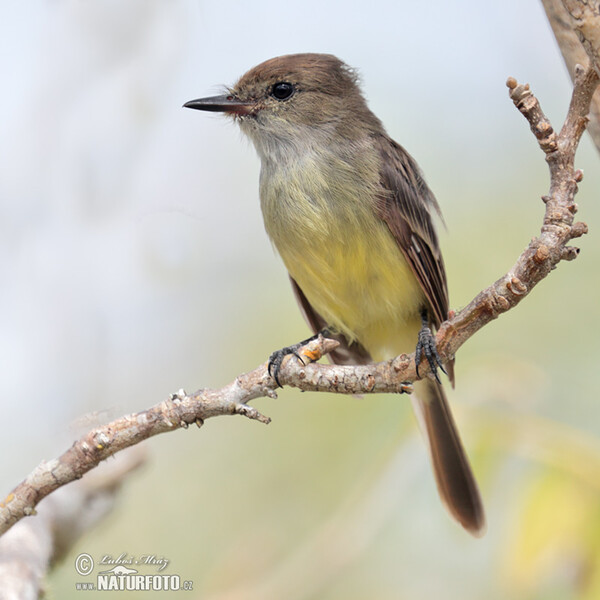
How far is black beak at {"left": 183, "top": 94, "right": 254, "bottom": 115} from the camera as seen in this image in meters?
3.19

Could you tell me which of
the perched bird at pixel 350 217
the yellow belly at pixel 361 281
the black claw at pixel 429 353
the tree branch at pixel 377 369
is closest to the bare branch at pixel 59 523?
the tree branch at pixel 377 369

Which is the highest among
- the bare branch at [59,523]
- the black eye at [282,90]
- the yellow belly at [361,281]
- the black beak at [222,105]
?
the black eye at [282,90]

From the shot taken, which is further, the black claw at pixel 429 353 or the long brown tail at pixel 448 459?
the long brown tail at pixel 448 459

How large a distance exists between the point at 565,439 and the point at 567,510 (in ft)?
0.87

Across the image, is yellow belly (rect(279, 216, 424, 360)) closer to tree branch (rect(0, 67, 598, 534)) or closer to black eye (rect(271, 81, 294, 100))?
tree branch (rect(0, 67, 598, 534))

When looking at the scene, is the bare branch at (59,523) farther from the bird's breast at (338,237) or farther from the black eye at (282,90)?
the black eye at (282,90)

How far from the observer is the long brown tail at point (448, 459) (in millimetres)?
3170

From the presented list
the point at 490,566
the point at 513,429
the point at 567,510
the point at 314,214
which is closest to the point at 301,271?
the point at 314,214

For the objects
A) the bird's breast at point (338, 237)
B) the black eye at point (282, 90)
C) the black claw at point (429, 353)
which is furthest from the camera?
the black eye at point (282, 90)

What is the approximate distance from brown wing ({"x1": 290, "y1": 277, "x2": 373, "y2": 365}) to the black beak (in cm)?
93

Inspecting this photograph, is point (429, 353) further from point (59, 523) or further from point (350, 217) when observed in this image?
point (59, 523)

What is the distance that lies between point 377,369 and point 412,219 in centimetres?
89

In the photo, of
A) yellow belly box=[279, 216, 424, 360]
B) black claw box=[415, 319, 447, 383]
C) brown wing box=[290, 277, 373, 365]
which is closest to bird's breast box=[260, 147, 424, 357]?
yellow belly box=[279, 216, 424, 360]

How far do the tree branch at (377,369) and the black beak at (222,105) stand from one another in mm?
1286
